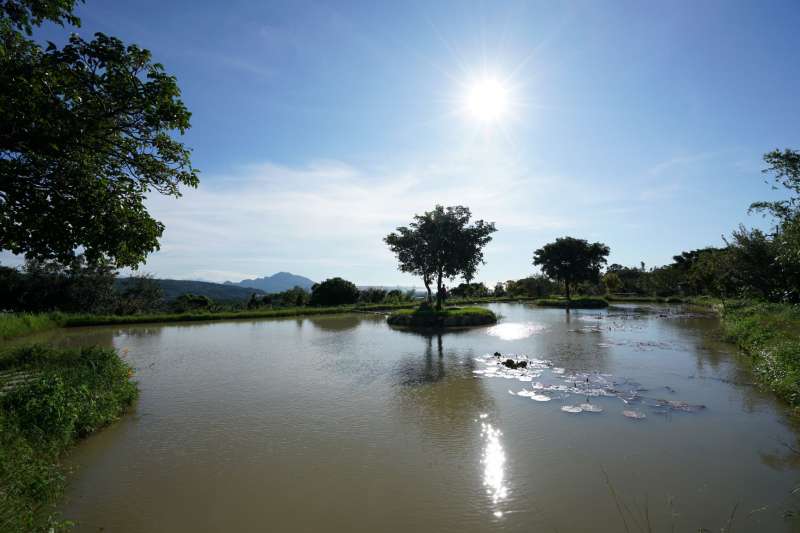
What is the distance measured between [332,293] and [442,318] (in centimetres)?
1745

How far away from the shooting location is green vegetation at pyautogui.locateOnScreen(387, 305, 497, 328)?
27000 mm

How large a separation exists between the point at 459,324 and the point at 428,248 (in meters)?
7.64

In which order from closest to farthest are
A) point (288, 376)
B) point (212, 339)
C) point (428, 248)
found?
1. point (288, 376)
2. point (212, 339)
3. point (428, 248)

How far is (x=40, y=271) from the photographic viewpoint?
29.8 m

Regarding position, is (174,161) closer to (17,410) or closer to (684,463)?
(17,410)

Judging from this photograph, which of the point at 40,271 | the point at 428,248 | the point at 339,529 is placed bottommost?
the point at 339,529

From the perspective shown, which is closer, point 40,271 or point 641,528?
point 641,528

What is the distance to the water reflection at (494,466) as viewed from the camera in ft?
17.6

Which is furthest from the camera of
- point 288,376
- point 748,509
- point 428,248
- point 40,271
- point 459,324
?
point 428,248

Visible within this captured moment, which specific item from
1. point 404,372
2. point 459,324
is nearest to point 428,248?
point 459,324

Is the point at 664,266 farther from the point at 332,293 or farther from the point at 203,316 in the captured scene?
the point at 203,316

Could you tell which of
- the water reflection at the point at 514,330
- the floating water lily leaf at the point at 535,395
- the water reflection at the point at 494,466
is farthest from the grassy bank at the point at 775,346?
the water reflection at the point at 514,330

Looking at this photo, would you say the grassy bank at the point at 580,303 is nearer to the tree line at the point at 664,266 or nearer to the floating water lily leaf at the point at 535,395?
the tree line at the point at 664,266

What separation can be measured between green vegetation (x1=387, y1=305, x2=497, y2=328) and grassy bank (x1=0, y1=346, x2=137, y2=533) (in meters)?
19.5
